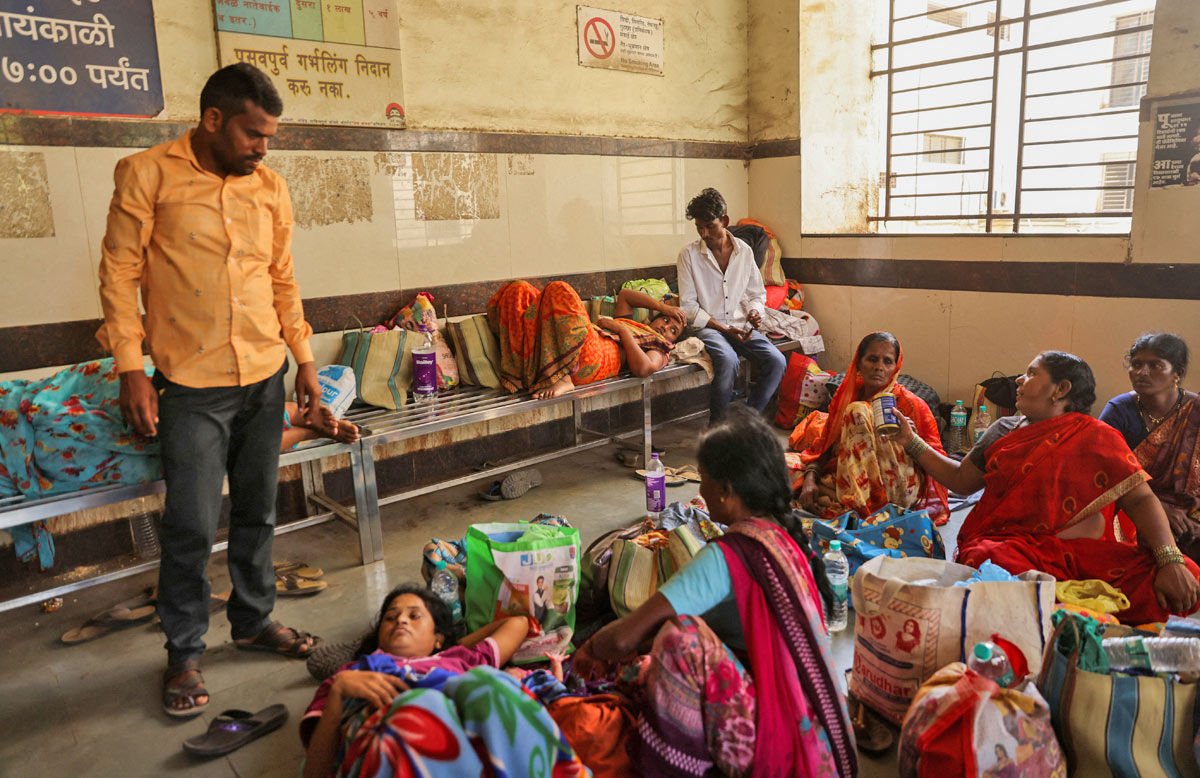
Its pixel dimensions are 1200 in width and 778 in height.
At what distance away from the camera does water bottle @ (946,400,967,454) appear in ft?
18.4

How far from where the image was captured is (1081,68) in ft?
18.3

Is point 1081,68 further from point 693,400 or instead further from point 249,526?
point 249,526

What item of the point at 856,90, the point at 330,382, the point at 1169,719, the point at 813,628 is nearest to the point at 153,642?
the point at 330,382

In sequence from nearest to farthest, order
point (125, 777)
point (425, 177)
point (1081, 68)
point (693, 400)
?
point (125, 777)
point (425, 177)
point (1081, 68)
point (693, 400)

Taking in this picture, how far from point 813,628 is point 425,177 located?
3785 millimetres

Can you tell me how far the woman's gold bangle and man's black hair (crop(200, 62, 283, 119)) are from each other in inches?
129

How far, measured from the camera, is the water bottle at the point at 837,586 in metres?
3.05

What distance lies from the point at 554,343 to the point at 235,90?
234cm

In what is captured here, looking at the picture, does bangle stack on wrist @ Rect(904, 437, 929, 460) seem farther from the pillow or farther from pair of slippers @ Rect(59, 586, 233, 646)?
pair of slippers @ Rect(59, 586, 233, 646)

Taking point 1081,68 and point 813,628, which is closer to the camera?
point 813,628

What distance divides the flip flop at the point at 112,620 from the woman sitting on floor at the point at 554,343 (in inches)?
82.8

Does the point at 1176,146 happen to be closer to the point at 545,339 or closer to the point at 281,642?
the point at 545,339

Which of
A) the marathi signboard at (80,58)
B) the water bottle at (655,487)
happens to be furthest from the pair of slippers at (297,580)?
the marathi signboard at (80,58)

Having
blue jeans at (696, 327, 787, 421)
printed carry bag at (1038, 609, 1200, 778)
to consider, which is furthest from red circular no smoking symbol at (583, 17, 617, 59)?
printed carry bag at (1038, 609, 1200, 778)
